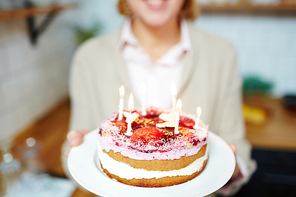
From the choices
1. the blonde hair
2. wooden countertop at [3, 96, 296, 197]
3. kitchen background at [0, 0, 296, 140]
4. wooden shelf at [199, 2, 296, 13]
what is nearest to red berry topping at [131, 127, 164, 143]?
the blonde hair

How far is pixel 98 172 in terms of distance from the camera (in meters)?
0.61

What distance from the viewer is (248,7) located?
2176mm

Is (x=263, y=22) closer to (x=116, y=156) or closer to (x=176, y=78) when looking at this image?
(x=176, y=78)

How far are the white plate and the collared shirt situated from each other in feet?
1.74

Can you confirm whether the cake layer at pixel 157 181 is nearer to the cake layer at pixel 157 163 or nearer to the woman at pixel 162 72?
the cake layer at pixel 157 163

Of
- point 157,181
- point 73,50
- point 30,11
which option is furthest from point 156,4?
point 73,50

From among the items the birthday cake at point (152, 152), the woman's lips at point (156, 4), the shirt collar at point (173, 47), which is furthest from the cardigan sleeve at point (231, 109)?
the birthday cake at point (152, 152)

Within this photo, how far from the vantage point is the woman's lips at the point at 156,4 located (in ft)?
3.25

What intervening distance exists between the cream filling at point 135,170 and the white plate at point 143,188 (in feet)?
0.07

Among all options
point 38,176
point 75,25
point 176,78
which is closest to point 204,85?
point 176,78

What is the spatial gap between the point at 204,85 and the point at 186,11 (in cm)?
40

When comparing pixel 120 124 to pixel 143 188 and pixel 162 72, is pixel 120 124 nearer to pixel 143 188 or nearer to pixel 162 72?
pixel 143 188

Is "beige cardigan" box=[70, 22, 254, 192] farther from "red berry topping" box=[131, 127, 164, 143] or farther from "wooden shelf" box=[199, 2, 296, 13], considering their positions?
"wooden shelf" box=[199, 2, 296, 13]

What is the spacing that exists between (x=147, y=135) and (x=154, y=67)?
69 centimetres
